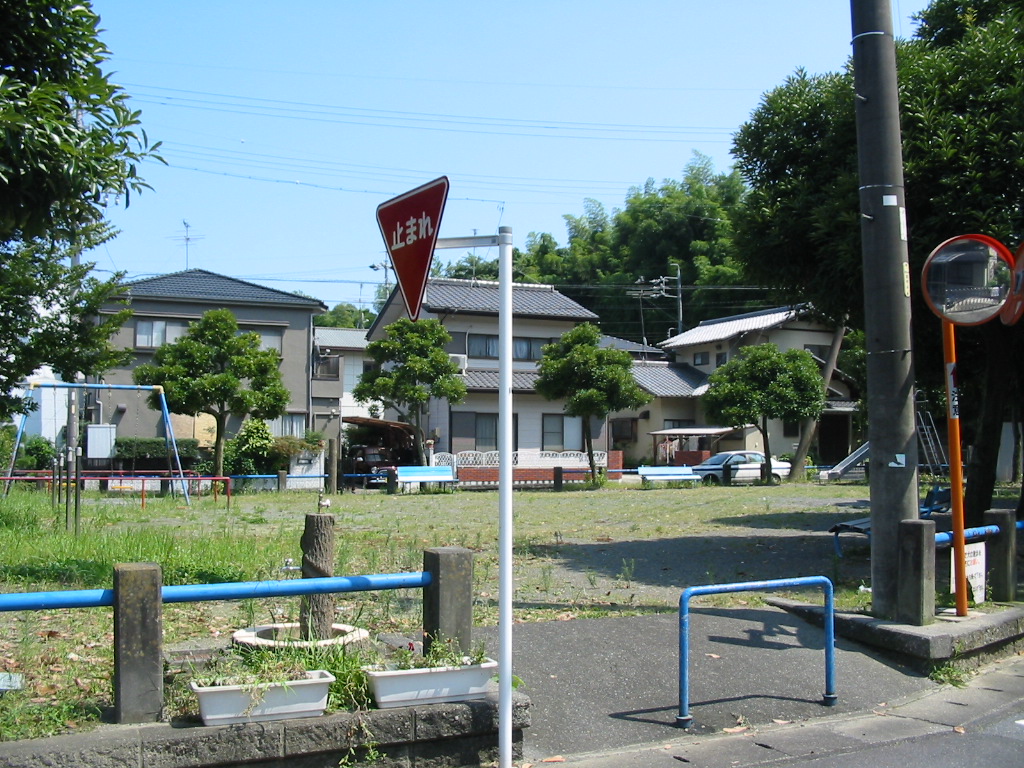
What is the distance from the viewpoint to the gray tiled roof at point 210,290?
34812mm

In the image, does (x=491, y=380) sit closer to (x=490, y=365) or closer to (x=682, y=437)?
(x=490, y=365)

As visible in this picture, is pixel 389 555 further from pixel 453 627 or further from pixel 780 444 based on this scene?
pixel 780 444

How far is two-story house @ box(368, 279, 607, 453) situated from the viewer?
37.6m

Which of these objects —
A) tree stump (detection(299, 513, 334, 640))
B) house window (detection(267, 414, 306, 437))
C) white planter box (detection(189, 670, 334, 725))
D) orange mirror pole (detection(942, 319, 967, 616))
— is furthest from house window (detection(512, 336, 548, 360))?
white planter box (detection(189, 670, 334, 725))

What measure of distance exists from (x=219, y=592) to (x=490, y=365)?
3473 cm

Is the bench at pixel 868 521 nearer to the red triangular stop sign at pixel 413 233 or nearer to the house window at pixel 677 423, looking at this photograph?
the red triangular stop sign at pixel 413 233

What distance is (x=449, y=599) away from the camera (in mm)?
5152

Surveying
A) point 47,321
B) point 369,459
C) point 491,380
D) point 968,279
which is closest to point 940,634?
point 968,279

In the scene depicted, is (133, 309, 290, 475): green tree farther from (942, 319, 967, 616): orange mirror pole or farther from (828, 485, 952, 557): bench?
(942, 319, 967, 616): orange mirror pole

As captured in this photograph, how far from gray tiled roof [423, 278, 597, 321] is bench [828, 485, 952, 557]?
2460 cm

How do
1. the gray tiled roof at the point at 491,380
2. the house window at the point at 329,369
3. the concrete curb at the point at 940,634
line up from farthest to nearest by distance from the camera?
the house window at the point at 329,369
the gray tiled roof at the point at 491,380
the concrete curb at the point at 940,634

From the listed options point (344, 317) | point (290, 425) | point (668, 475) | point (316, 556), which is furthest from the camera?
point (344, 317)

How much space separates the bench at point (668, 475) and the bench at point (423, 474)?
7.09 meters

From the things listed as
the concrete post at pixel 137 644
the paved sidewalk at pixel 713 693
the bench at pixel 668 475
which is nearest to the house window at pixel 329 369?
the bench at pixel 668 475
